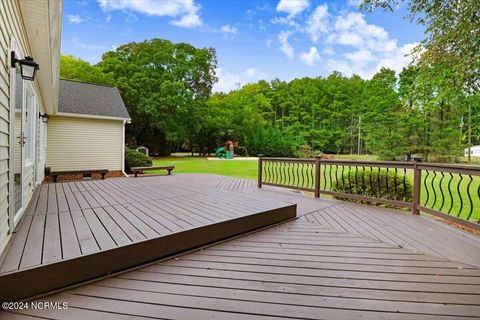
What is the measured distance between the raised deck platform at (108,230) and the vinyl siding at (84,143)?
5.35 metres

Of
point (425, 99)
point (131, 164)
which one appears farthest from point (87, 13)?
point (425, 99)

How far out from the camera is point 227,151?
68.7 feet

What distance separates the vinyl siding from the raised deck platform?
5.35 m

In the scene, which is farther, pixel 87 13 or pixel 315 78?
pixel 315 78

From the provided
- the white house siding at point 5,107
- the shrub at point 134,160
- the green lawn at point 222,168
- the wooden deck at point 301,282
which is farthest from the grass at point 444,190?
the white house siding at point 5,107

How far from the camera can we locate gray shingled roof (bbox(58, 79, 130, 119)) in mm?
9664

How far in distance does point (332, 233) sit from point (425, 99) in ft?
16.9

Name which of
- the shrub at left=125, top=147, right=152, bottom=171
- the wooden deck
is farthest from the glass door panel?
the shrub at left=125, top=147, right=152, bottom=171

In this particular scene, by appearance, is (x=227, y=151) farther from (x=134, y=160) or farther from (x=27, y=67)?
(x=27, y=67)

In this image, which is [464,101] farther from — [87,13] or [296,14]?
[87,13]

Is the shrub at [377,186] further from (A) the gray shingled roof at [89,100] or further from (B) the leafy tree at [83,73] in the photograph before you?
(B) the leafy tree at [83,73]

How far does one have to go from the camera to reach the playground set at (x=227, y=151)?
68.3 feet

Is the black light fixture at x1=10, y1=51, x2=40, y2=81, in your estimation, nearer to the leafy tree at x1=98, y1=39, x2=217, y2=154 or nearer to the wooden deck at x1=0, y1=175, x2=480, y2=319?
the wooden deck at x1=0, y1=175, x2=480, y2=319

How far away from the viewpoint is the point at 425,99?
21.1ft
